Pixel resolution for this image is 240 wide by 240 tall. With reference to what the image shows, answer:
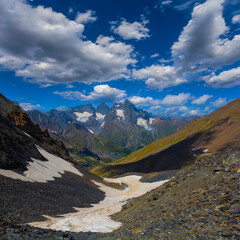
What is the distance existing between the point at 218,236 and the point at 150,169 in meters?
119

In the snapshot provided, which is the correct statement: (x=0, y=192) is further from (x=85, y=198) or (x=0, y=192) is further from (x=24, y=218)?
(x=85, y=198)

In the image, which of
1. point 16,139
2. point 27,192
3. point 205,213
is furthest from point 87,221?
point 16,139

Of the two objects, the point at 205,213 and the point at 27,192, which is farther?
the point at 27,192

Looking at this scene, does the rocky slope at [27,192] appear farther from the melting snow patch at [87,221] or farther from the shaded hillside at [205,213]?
the shaded hillside at [205,213]

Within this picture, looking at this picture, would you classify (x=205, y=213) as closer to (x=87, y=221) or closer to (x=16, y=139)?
(x=87, y=221)

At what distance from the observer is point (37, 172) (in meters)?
47.8

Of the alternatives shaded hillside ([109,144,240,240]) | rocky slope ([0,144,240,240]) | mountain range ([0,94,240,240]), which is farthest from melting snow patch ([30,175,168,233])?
shaded hillside ([109,144,240,240])

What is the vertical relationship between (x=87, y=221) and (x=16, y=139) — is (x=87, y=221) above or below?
below

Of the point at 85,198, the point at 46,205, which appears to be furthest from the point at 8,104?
the point at 46,205

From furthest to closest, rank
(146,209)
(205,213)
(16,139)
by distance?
(16,139), (146,209), (205,213)

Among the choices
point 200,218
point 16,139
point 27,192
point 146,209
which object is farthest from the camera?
point 16,139

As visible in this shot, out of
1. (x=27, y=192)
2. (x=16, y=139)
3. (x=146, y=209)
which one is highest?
(x=16, y=139)

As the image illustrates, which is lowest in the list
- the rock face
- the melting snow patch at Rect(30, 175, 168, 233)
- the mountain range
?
the melting snow patch at Rect(30, 175, 168, 233)

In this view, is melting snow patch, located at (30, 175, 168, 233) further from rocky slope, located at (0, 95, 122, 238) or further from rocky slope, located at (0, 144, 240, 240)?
rocky slope, located at (0, 144, 240, 240)
